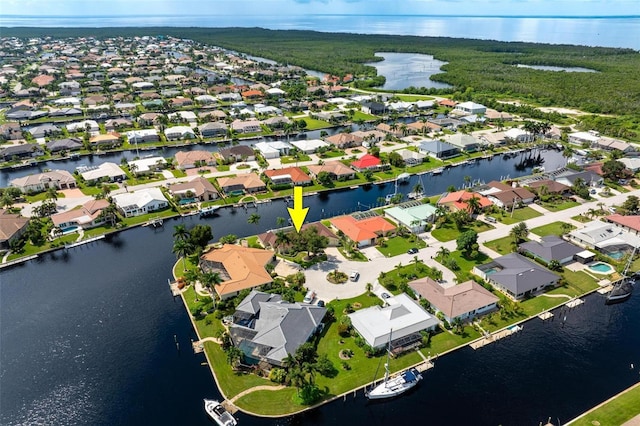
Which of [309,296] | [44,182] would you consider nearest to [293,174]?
[309,296]

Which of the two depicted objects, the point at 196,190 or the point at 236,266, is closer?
the point at 236,266

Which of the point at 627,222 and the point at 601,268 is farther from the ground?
the point at 627,222

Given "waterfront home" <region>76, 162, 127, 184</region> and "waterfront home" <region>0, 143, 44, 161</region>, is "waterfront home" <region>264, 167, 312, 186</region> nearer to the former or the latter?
A: "waterfront home" <region>76, 162, 127, 184</region>

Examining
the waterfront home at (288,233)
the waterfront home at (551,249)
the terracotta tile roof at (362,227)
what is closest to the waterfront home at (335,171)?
the terracotta tile roof at (362,227)

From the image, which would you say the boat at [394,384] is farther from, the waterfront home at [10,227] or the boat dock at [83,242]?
the waterfront home at [10,227]

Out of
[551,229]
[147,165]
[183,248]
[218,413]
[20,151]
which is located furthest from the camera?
[20,151]

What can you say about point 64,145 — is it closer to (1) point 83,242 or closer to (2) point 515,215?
(1) point 83,242

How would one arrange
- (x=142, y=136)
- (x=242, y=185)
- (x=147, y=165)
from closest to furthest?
(x=242, y=185)
(x=147, y=165)
(x=142, y=136)

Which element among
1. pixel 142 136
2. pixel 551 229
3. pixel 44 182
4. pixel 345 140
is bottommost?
pixel 551 229
